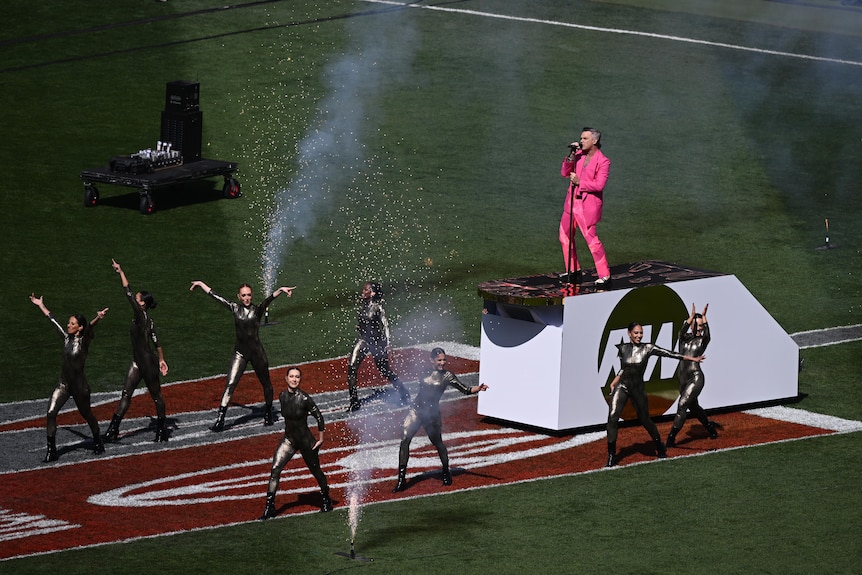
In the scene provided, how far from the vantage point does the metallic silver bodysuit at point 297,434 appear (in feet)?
67.7

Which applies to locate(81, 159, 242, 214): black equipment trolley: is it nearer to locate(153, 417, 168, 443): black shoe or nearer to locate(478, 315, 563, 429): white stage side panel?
locate(153, 417, 168, 443): black shoe

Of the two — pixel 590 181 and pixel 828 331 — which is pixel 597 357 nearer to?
pixel 590 181

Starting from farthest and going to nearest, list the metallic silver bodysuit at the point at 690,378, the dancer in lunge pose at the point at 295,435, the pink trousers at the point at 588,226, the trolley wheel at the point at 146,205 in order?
the trolley wheel at the point at 146,205, the pink trousers at the point at 588,226, the metallic silver bodysuit at the point at 690,378, the dancer in lunge pose at the point at 295,435

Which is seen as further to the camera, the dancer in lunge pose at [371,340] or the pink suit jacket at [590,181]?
the dancer in lunge pose at [371,340]

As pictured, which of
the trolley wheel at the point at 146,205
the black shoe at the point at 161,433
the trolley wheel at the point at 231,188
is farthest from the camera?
the trolley wheel at the point at 231,188

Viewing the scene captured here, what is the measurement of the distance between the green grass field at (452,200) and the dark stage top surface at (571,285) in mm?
2911

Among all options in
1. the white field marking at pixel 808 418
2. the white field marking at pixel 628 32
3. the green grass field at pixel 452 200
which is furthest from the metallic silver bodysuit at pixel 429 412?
the white field marking at pixel 628 32

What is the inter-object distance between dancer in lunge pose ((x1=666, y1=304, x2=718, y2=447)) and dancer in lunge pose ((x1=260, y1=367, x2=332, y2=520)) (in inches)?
224

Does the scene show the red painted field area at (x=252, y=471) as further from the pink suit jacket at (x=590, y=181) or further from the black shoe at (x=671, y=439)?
the pink suit jacket at (x=590, y=181)

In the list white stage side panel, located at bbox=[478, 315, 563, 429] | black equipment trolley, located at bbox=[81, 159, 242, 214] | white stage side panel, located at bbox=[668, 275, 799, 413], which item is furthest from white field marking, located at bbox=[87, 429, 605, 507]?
black equipment trolley, located at bbox=[81, 159, 242, 214]

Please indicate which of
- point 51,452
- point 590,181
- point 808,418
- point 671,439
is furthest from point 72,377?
point 808,418

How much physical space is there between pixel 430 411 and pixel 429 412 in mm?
24

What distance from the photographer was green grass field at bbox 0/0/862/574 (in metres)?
20.5

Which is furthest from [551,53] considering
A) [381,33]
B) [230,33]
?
[230,33]
